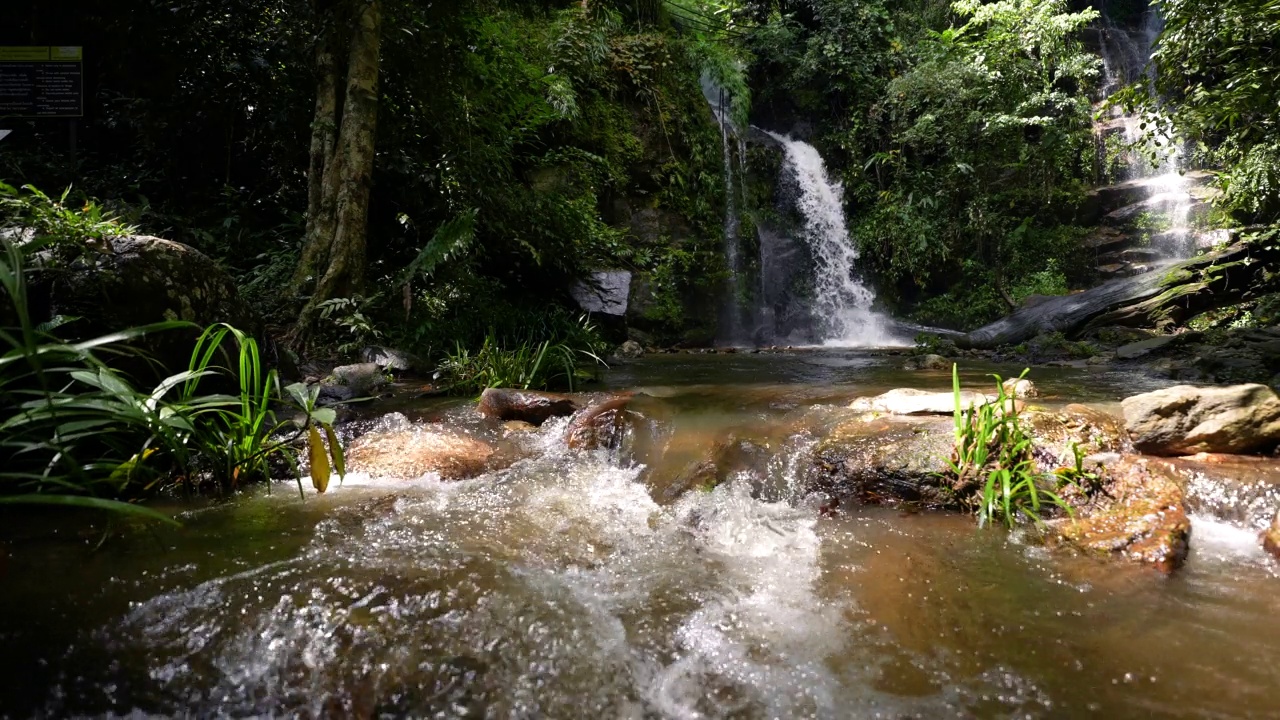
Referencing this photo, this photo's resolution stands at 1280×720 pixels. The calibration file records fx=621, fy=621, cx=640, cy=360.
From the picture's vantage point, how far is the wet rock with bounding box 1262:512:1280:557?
2324 mm

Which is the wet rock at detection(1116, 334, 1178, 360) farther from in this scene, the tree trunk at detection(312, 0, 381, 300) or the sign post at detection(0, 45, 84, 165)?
the sign post at detection(0, 45, 84, 165)

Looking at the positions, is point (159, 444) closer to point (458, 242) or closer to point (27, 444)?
point (27, 444)

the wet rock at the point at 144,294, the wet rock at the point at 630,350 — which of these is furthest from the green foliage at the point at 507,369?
the wet rock at the point at 630,350

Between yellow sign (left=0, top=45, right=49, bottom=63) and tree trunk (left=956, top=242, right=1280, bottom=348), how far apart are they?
10.5m

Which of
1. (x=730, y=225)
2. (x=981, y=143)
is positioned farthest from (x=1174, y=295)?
(x=730, y=225)

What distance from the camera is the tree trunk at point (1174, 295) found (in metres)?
8.40

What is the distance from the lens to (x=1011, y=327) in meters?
9.18

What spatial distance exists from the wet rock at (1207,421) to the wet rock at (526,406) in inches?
130

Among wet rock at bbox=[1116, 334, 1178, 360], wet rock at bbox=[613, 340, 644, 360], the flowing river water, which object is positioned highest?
wet rock at bbox=[1116, 334, 1178, 360]

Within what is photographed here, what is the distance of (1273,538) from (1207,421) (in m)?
0.88

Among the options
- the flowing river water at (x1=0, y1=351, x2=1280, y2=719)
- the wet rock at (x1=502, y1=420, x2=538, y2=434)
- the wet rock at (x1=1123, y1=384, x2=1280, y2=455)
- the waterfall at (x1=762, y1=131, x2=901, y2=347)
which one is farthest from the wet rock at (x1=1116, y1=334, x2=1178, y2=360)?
the wet rock at (x1=502, y1=420, x2=538, y2=434)

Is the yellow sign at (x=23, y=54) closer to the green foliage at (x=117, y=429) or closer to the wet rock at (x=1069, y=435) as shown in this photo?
the green foliage at (x=117, y=429)

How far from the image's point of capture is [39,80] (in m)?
5.23

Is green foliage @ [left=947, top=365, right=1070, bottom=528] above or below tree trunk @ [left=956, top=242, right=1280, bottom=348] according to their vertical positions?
below
